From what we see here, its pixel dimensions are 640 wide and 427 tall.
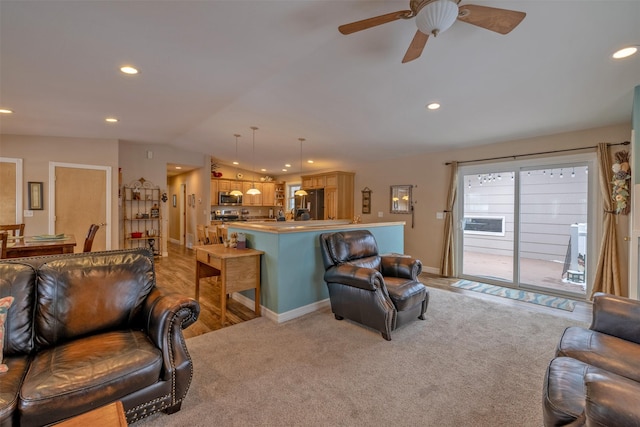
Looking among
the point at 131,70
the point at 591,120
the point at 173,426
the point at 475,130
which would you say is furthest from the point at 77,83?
the point at 591,120

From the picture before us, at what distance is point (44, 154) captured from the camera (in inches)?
203

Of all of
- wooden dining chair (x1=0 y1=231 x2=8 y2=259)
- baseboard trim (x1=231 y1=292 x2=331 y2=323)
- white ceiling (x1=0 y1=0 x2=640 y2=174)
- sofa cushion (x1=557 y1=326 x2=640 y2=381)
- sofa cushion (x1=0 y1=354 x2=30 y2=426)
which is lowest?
baseboard trim (x1=231 y1=292 x2=331 y2=323)

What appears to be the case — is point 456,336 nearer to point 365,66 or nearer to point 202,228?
point 365,66

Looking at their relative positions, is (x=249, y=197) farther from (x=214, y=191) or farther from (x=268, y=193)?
(x=214, y=191)

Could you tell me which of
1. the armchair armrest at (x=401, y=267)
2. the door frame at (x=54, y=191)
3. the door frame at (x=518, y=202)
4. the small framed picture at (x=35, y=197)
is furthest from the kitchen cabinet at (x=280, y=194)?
the armchair armrest at (x=401, y=267)

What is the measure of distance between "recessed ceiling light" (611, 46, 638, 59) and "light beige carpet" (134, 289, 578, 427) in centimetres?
261

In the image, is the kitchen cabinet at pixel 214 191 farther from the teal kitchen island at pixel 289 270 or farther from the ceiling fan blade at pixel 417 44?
the ceiling fan blade at pixel 417 44

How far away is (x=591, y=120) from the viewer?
360 cm

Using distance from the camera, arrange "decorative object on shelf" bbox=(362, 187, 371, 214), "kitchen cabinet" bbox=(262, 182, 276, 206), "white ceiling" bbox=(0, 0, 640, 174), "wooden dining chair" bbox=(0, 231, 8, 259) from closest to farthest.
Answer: "white ceiling" bbox=(0, 0, 640, 174) < "wooden dining chair" bbox=(0, 231, 8, 259) < "decorative object on shelf" bbox=(362, 187, 371, 214) < "kitchen cabinet" bbox=(262, 182, 276, 206)

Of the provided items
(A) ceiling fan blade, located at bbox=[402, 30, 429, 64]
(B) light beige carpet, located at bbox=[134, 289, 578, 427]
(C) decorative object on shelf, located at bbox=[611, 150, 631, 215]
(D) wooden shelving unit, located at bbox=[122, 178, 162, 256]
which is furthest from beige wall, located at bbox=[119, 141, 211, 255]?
(C) decorative object on shelf, located at bbox=[611, 150, 631, 215]

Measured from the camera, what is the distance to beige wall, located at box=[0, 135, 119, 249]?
16.3 ft

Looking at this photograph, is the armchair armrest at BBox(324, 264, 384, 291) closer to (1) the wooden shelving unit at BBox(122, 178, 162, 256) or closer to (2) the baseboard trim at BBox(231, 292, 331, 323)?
(2) the baseboard trim at BBox(231, 292, 331, 323)

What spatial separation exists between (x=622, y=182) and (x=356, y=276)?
3.61 metres

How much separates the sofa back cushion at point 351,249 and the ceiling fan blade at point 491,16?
2269mm
